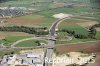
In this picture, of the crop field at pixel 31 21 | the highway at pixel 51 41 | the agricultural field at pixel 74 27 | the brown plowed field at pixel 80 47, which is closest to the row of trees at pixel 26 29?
the highway at pixel 51 41

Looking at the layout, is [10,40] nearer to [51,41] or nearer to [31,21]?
[51,41]

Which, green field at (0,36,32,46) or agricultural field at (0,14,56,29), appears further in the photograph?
agricultural field at (0,14,56,29)

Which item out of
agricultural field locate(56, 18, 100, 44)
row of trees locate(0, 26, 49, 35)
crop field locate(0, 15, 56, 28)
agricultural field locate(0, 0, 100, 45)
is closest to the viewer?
agricultural field locate(56, 18, 100, 44)

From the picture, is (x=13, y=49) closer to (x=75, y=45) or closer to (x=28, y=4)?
(x=75, y=45)

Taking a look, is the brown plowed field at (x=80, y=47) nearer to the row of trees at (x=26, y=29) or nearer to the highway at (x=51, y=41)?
the highway at (x=51, y=41)

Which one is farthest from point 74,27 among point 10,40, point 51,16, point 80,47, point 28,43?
point 10,40

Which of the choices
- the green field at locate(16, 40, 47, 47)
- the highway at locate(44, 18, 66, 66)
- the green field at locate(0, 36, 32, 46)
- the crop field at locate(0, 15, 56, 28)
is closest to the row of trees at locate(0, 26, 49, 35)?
the highway at locate(44, 18, 66, 66)

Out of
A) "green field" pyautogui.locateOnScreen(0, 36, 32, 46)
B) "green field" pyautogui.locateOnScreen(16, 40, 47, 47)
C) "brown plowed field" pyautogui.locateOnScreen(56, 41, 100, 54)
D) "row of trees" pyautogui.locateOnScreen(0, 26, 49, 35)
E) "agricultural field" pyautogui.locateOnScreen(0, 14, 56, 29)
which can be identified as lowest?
"brown plowed field" pyautogui.locateOnScreen(56, 41, 100, 54)

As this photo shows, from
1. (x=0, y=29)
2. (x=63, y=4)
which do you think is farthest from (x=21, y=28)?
(x=63, y=4)

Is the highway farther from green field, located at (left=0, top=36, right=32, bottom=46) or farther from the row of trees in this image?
green field, located at (left=0, top=36, right=32, bottom=46)
